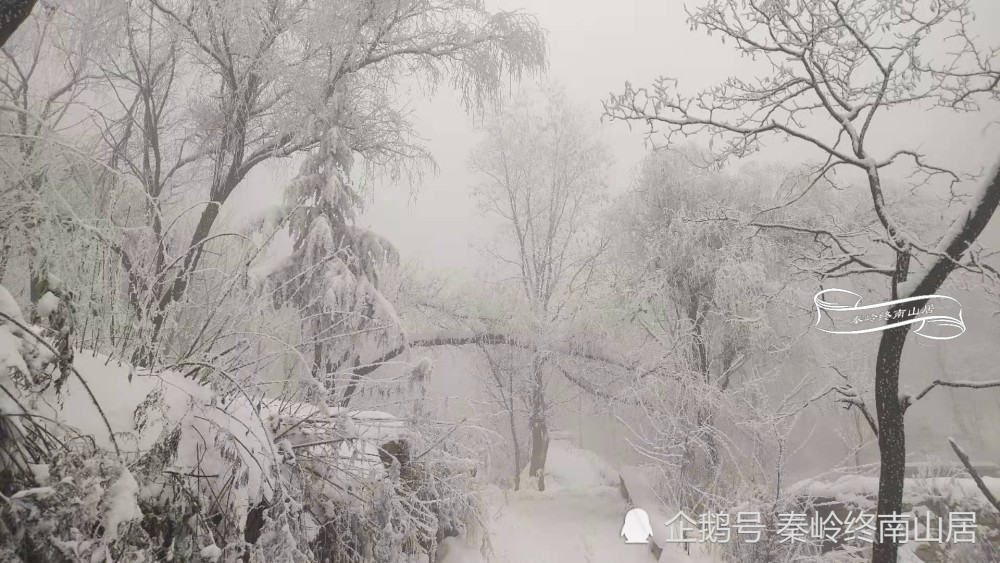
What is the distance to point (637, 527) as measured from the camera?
6.91 meters

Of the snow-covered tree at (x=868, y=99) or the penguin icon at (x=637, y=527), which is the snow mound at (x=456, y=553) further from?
the penguin icon at (x=637, y=527)

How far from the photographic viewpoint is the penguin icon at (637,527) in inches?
263

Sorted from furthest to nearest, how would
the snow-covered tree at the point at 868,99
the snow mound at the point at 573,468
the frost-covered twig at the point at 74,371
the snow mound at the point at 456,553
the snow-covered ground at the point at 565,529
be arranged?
the snow mound at the point at 573,468 → the snow-covered ground at the point at 565,529 → the snow mound at the point at 456,553 → the snow-covered tree at the point at 868,99 → the frost-covered twig at the point at 74,371

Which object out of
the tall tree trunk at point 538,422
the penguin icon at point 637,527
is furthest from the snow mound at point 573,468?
the penguin icon at point 637,527

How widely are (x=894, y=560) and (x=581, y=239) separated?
1023 centimetres

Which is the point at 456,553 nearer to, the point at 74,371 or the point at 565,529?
the point at 74,371

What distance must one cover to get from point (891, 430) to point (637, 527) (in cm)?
441

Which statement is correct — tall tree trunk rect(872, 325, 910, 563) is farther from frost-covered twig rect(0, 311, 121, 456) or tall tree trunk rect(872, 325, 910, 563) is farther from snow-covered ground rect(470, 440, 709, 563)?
frost-covered twig rect(0, 311, 121, 456)

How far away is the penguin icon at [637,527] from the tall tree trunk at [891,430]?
12.2 feet

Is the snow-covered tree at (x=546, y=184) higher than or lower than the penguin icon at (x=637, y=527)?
higher

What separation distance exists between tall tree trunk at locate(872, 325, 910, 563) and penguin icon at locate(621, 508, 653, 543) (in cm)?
371

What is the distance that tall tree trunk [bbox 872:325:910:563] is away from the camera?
3330mm

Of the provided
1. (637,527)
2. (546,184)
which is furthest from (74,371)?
(546,184)

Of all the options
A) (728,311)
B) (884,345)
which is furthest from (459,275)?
(884,345)
